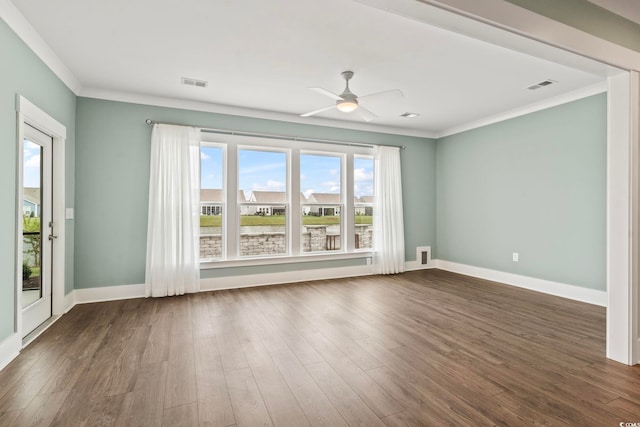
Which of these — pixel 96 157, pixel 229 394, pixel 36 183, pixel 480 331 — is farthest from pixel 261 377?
pixel 96 157

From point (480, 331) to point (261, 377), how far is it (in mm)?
2272

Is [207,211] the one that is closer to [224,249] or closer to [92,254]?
[224,249]

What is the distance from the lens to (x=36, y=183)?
346 cm

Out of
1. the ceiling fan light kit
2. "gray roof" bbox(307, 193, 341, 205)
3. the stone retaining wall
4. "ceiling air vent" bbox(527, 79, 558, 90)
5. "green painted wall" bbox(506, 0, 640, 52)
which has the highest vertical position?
"ceiling air vent" bbox(527, 79, 558, 90)

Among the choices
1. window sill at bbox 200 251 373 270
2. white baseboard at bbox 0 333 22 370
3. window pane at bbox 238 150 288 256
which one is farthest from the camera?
window pane at bbox 238 150 288 256

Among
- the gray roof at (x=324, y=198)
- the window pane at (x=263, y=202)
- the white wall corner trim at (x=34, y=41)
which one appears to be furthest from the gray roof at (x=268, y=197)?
the white wall corner trim at (x=34, y=41)

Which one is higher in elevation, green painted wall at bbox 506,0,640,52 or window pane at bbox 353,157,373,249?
green painted wall at bbox 506,0,640,52

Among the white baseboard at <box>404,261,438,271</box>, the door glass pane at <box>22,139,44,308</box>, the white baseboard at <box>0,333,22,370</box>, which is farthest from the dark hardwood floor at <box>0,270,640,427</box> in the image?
the white baseboard at <box>404,261,438,271</box>

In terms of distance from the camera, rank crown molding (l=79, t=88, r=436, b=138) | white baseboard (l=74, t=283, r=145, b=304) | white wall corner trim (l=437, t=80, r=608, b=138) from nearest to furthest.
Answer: white wall corner trim (l=437, t=80, r=608, b=138) < white baseboard (l=74, t=283, r=145, b=304) < crown molding (l=79, t=88, r=436, b=138)

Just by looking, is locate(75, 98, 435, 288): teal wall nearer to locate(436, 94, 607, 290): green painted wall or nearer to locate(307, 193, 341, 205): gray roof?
A: locate(307, 193, 341, 205): gray roof

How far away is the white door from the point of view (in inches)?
126

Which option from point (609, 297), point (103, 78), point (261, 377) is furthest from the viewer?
point (103, 78)

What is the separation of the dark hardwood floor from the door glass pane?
0.48 metres

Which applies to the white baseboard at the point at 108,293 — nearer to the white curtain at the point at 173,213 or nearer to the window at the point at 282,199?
the white curtain at the point at 173,213
